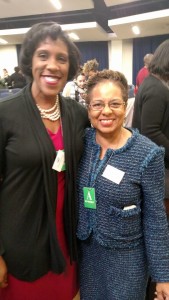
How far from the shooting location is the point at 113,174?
3.73ft

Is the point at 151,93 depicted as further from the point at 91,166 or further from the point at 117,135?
the point at 91,166

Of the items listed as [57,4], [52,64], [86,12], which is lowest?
[52,64]

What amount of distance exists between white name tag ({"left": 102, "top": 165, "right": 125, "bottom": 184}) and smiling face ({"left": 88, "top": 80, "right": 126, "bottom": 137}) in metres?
0.16

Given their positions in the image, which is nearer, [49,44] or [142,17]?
[49,44]

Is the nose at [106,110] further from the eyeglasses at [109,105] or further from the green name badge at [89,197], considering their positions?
the green name badge at [89,197]

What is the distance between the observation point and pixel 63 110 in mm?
1263

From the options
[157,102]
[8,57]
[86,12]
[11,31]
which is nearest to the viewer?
[157,102]

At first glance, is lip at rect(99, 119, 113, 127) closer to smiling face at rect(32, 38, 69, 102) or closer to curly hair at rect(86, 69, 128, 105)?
curly hair at rect(86, 69, 128, 105)

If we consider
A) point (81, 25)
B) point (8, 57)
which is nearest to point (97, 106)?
point (81, 25)

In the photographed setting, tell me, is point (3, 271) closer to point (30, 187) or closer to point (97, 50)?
point (30, 187)

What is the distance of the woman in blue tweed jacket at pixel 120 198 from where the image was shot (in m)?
1.13

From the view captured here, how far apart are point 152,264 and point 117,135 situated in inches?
23.1

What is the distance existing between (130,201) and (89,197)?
0.57 feet

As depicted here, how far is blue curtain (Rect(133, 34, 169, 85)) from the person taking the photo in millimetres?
12172
